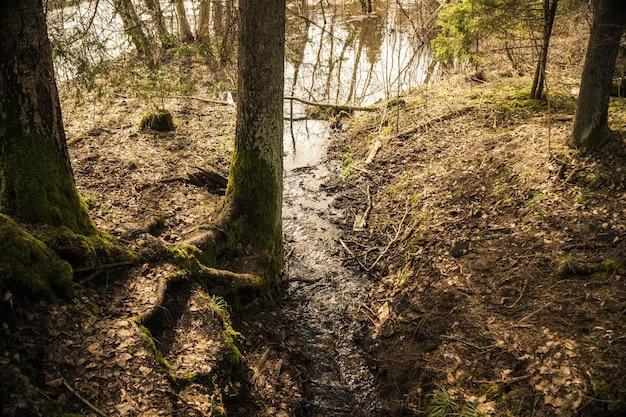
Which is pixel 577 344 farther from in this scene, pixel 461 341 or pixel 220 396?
pixel 220 396

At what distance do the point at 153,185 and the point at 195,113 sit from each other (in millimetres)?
4678

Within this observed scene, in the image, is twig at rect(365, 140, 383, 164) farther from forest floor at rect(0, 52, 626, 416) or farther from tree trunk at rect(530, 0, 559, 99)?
tree trunk at rect(530, 0, 559, 99)

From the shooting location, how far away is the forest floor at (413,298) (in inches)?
158

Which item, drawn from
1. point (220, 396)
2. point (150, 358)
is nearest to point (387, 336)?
point (220, 396)

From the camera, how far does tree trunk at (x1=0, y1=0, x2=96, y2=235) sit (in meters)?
4.11

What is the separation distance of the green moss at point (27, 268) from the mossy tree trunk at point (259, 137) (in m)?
2.65

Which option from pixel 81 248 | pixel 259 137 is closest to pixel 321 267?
pixel 259 137

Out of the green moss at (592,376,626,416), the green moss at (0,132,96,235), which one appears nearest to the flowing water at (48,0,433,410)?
the green moss at (0,132,96,235)

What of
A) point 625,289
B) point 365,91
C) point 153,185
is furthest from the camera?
point 365,91

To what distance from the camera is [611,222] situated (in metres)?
5.75

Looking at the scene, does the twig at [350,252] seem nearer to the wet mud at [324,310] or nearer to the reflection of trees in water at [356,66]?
the wet mud at [324,310]

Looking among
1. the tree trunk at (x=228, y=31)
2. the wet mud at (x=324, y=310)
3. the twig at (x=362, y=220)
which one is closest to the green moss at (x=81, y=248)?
the wet mud at (x=324, y=310)

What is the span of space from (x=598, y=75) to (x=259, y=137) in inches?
201

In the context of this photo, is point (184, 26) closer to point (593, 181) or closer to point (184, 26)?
point (184, 26)
